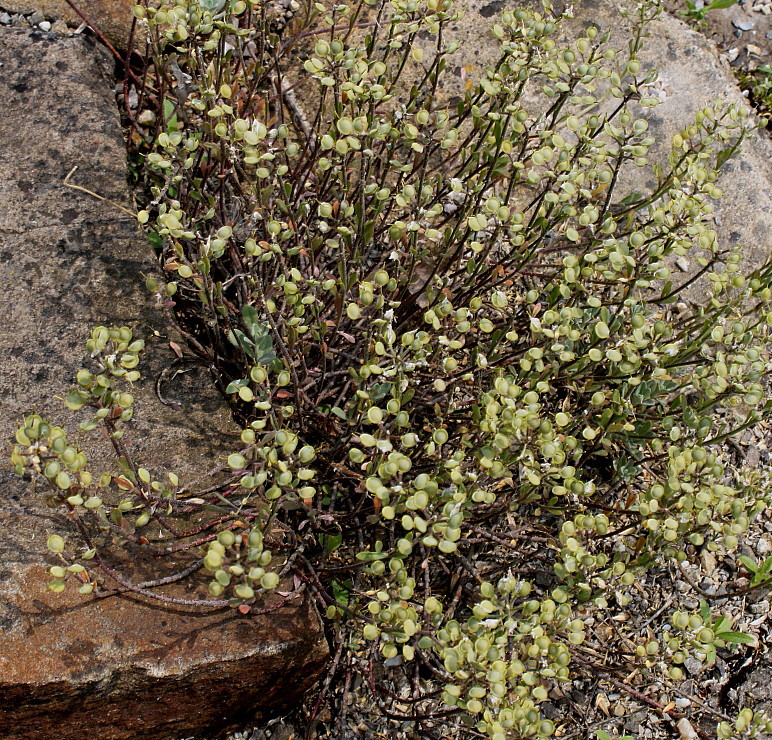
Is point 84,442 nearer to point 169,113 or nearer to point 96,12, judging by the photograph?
point 169,113

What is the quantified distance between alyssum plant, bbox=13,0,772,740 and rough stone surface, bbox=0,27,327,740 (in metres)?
0.10

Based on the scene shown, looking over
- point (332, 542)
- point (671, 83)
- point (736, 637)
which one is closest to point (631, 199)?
point (671, 83)

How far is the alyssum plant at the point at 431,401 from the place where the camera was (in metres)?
2.07

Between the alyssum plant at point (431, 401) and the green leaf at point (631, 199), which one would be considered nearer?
the alyssum plant at point (431, 401)

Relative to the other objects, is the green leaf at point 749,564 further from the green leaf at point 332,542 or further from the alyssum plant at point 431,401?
the green leaf at point 332,542

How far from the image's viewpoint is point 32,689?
2.04m

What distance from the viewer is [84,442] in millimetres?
2434

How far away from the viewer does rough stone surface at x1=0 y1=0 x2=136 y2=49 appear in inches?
139

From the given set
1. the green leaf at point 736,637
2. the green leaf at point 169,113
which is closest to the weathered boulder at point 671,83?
the green leaf at point 169,113

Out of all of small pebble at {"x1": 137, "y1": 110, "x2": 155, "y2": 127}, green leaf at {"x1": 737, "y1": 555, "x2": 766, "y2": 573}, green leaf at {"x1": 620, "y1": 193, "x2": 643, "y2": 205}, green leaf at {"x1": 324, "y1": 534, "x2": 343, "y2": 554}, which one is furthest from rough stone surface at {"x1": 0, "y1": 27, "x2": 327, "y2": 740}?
green leaf at {"x1": 620, "y1": 193, "x2": 643, "y2": 205}

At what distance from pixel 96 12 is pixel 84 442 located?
7.31 ft

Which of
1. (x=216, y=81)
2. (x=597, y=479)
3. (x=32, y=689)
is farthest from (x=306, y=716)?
(x=216, y=81)

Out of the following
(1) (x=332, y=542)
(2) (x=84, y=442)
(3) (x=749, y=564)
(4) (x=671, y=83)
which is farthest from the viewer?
(4) (x=671, y=83)

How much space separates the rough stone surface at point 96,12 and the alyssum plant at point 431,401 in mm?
697
